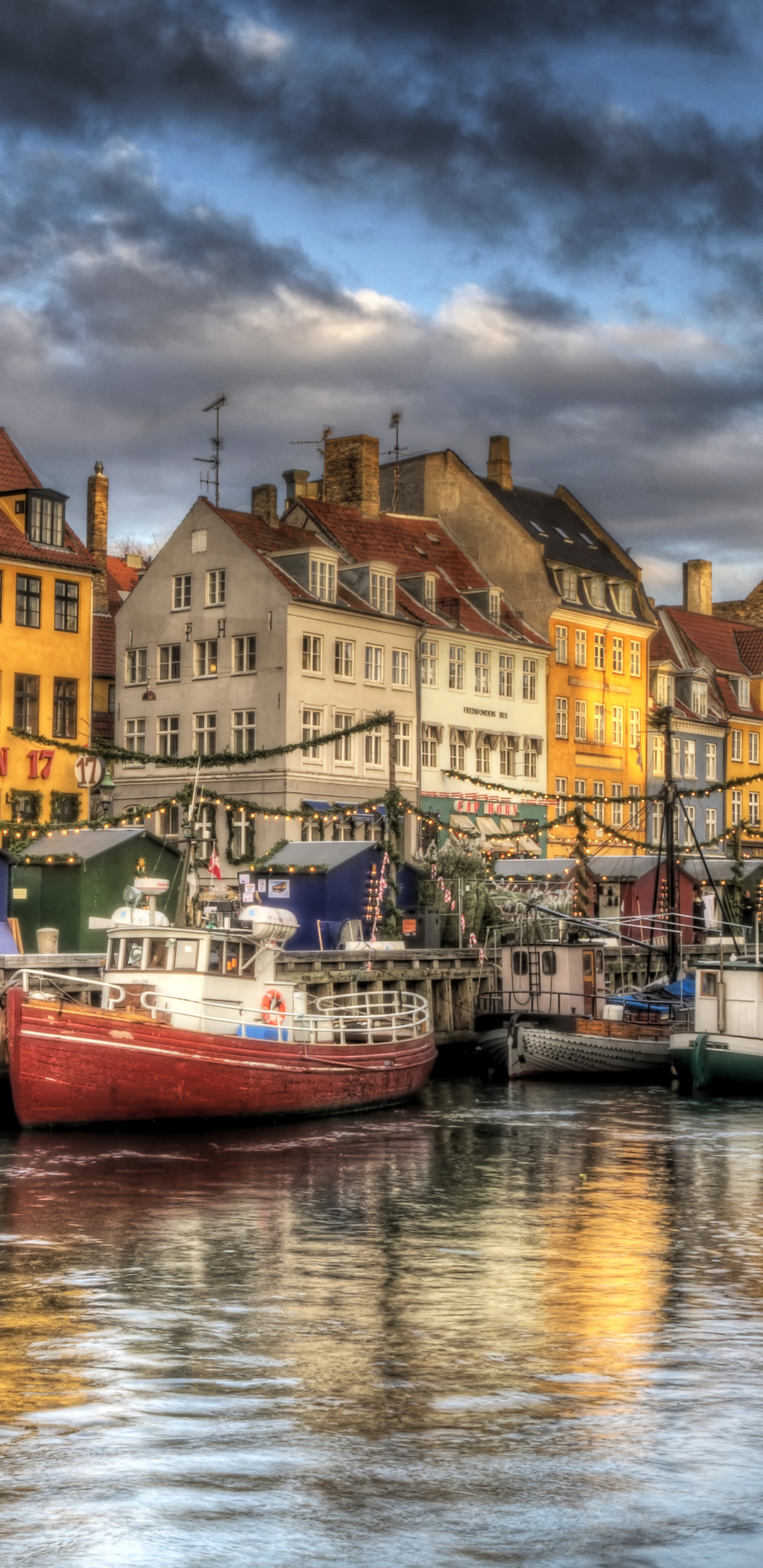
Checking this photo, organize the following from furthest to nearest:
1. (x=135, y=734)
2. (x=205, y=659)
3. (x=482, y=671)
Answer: (x=482, y=671)
(x=135, y=734)
(x=205, y=659)

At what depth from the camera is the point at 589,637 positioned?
75.4 meters

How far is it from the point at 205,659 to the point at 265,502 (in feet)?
27.1

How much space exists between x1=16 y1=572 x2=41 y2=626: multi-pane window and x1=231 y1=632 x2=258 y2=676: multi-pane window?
25.3ft

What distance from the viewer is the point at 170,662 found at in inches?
2483

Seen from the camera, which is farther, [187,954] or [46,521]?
[46,521]

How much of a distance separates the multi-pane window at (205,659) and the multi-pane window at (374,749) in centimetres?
557

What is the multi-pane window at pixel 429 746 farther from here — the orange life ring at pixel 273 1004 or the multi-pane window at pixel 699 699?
the orange life ring at pixel 273 1004

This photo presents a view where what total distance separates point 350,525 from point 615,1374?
54.3m

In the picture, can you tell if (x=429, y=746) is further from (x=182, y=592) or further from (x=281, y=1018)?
(x=281, y=1018)

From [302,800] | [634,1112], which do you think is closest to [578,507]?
[302,800]

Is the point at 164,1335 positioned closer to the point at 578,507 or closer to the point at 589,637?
the point at 589,637

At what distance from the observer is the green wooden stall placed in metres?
43.6

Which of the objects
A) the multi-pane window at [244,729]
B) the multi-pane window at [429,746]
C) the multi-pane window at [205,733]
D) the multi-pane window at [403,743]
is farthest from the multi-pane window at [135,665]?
the multi-pane window at [429,746]

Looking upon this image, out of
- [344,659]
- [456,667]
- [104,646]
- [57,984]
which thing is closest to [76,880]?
[57,984]
